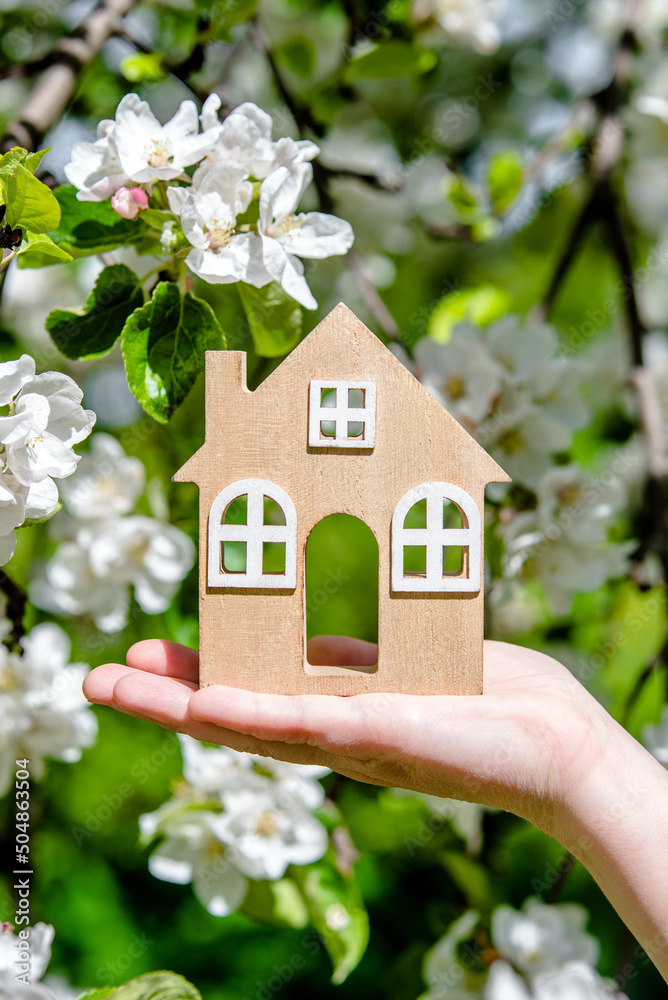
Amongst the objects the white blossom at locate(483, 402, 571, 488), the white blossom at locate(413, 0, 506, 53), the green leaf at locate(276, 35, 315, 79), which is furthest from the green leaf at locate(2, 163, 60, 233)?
the white blossom at locate(413, 0, 506, 53)

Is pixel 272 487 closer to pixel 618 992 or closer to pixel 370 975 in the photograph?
pixel 618 992

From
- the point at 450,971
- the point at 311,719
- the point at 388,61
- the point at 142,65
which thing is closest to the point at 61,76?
the point at 142,65

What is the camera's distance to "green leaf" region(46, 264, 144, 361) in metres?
1.01

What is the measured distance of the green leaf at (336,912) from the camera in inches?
51.4

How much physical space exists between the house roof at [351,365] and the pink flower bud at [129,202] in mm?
211

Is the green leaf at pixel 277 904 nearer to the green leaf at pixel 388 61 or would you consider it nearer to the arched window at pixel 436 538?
the arched window at pixel 436 538

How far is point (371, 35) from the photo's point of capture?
1.64m

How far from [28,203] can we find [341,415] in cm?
44

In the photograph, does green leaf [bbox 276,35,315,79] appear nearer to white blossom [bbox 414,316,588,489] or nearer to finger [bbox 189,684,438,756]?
white blossom [bbox 414,316,588,489]

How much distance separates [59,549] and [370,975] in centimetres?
152

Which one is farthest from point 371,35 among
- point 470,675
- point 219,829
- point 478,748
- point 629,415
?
point 219,829

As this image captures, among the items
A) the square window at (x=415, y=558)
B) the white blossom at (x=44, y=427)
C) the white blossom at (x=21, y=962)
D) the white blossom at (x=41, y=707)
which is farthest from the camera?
the square window at (x=415, y=558)

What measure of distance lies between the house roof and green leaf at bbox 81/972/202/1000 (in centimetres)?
61

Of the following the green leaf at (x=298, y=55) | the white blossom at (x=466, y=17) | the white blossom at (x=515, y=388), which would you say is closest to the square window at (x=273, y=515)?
the white blossom at (x=515, y=388)
